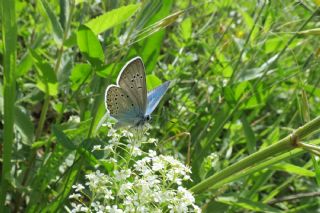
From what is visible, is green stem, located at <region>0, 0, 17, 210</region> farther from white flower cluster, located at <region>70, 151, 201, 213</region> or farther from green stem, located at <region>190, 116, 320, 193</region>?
green stem, located at <region>190, 116, 320, 193</region>

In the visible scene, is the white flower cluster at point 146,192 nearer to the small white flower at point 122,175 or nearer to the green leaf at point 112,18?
the small white flower at point 122,175

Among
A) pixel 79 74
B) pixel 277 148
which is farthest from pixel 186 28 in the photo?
pixel 277 148

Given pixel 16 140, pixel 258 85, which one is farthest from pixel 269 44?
pixel 16 140

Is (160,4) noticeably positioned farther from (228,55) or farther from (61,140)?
(228,55)

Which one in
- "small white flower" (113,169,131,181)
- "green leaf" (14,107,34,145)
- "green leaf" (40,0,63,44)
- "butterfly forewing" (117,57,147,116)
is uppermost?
"green leaf" (40,0,63,44)

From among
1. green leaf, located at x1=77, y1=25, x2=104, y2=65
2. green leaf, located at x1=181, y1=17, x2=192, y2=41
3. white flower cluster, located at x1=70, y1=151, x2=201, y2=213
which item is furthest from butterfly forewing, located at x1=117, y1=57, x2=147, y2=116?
green leaf, located at x1=181, y1=17, x2=192, y2=41

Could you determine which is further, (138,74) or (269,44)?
(269,44)

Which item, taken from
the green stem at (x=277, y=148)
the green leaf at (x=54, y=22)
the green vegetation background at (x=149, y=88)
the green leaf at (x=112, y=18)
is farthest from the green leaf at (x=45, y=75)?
the green stem at (x=277, y=148)
